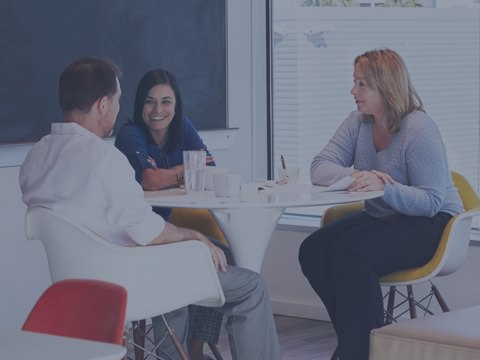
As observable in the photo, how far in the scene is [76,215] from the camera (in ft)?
10.9

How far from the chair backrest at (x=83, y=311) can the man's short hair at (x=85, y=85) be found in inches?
47.2

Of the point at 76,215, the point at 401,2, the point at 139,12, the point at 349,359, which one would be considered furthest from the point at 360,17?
the point at 76,215

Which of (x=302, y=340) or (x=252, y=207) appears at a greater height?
(x=252, y=207)

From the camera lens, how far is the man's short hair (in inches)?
139

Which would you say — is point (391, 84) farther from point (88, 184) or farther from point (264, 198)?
point (88, 184)

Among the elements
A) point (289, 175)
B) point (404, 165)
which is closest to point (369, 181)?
point (404, 165)

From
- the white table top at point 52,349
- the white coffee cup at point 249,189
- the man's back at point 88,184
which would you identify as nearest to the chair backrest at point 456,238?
the white coffee cup at point 249,189

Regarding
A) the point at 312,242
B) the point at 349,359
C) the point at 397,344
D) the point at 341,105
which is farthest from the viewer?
the point at 341,105

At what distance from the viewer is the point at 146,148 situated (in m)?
4.35

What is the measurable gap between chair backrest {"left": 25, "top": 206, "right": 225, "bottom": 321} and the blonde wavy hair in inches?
48.2

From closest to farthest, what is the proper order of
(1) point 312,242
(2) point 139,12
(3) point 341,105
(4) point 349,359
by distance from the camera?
1. (4) point 349,359
2. (1) point 312,242
3. (2) point 139,12
4. (3) point 341,105

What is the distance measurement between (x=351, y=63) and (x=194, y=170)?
6.51 ft

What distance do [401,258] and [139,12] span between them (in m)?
1.86

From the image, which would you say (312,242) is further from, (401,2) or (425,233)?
(401,2)
